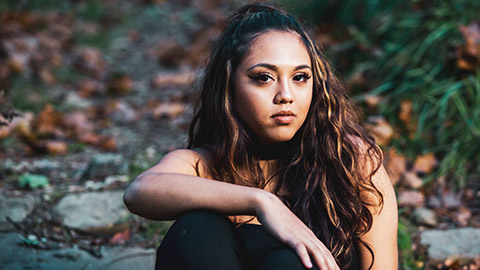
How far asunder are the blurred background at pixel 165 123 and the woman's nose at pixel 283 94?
597mm

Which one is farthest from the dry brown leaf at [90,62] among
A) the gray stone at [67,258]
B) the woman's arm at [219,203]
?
the woman's arm at [219,203]

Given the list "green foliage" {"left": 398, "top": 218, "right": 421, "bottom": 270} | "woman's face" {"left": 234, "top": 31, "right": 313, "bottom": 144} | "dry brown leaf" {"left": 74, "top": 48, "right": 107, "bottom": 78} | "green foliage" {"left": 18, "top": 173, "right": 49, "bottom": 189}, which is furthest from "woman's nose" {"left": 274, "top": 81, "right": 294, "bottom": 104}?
"dry brown leaf" {"left": 74, "top": 48, "right": 107, "bottom": 78}

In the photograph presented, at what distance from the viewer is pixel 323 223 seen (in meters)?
1.61

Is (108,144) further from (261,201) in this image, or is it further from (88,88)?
(261,201)

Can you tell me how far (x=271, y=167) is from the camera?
1.76 meters

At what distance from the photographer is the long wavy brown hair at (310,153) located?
1.63 m

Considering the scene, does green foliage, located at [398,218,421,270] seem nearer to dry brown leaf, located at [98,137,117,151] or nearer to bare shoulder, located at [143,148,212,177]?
bare shoulder, located at [143,148,212,177]

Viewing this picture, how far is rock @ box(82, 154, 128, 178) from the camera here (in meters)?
2.85

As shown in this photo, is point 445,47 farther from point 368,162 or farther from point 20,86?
point 20,86

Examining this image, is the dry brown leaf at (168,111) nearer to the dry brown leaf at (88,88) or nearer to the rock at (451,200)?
the dry brown leaf at (88,88)

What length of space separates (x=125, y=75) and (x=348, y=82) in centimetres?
234

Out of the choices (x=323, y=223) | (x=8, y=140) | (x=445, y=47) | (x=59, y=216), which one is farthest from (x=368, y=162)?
(x=8, y=140)

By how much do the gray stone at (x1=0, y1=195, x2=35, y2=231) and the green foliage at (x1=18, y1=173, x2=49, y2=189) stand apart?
0.13m

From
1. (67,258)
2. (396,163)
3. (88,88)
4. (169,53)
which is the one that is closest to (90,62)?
(88,88)
